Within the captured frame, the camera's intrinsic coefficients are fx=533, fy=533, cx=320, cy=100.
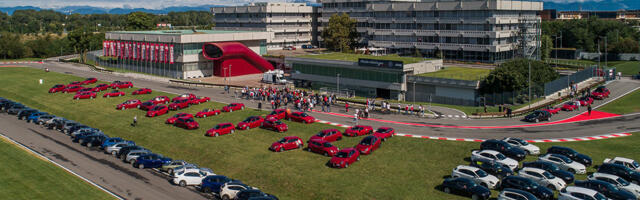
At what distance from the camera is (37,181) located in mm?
43438

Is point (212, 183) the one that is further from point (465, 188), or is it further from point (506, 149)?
point (506, 149)

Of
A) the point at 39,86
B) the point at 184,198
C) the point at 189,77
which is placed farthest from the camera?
the point at 189,77

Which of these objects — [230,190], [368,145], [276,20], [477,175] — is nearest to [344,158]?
[368,145]

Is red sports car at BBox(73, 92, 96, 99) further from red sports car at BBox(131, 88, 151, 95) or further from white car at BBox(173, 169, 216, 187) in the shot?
white car at BBox(173, 169, 216, 187)

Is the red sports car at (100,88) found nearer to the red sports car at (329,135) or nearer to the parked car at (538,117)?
the red sports car at (329,135)

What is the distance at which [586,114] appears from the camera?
6675cm

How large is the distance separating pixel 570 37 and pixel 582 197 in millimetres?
132712

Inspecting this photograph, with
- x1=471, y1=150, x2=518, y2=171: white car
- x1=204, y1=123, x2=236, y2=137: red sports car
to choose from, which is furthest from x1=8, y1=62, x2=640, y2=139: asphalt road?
x1=204, y1=123, x2=236, y2=137: red sports car

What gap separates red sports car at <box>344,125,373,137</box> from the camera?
55.8m

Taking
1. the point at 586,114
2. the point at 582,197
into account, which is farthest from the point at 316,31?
the point at 582,197

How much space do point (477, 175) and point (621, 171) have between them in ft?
38.4

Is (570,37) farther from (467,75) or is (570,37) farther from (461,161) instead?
(461,161)

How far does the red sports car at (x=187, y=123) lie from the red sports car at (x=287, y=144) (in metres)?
12.5

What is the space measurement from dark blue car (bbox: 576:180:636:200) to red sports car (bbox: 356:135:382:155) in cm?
1793
